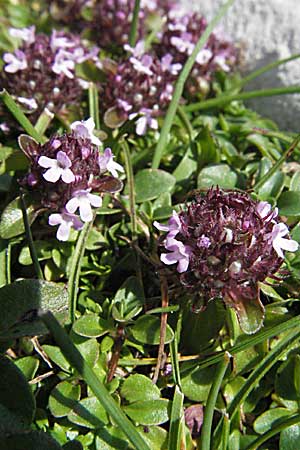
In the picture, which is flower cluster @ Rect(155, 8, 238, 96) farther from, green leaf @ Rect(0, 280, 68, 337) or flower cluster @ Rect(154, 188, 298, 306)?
green leaf @ Rect(0, 280, 68, 337)

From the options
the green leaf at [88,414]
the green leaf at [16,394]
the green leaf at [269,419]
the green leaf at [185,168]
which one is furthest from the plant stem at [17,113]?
the green leaf at [269,419]

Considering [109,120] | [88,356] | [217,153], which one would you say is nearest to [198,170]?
[217,153]

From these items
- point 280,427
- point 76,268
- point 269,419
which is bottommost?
point 269,419

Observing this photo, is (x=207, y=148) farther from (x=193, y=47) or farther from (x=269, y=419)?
(x=269, y=419)

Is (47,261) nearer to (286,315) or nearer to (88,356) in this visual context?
(88,356)

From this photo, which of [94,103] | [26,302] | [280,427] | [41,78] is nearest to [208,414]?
[280,427]
